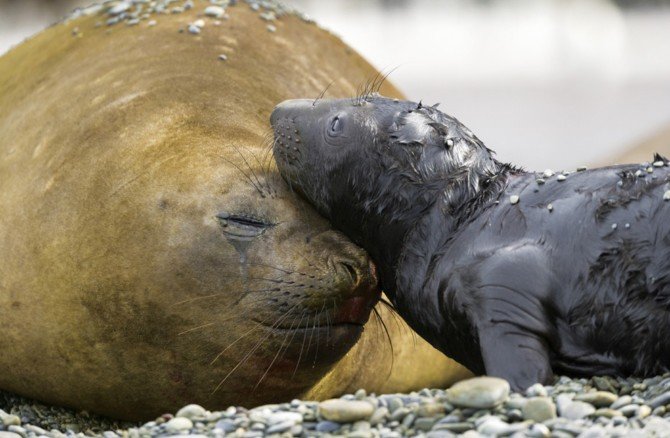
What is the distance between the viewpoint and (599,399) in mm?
4484

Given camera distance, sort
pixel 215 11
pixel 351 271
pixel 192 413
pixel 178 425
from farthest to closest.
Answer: pixel 215 11
pixel 351 271
pixel 192 413
pixel 178 425

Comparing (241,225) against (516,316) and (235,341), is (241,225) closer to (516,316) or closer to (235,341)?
(235,341)

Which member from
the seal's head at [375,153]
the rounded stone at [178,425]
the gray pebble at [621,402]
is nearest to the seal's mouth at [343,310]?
the seal's head at [375,153]

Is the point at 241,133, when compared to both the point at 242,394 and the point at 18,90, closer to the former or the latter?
the point at 242,394

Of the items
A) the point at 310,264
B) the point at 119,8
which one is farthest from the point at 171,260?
the point at 119,8

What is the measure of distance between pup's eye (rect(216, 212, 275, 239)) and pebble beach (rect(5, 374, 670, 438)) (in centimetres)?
99

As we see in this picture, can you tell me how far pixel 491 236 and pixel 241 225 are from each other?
106cm

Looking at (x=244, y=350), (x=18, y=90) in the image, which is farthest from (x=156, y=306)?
(x=18, y=90)

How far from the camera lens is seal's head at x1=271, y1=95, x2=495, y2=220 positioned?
5.49 m

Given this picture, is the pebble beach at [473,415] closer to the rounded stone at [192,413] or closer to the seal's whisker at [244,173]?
the rounded stone at [192,413]

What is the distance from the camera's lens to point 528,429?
4.20 metres

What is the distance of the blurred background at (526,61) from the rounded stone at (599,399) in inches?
277

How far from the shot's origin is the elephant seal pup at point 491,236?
4859 millimetres

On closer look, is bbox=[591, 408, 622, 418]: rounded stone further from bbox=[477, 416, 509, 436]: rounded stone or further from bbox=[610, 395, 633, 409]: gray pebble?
bbox=[477, 416, 509, 436]: rounded stone
